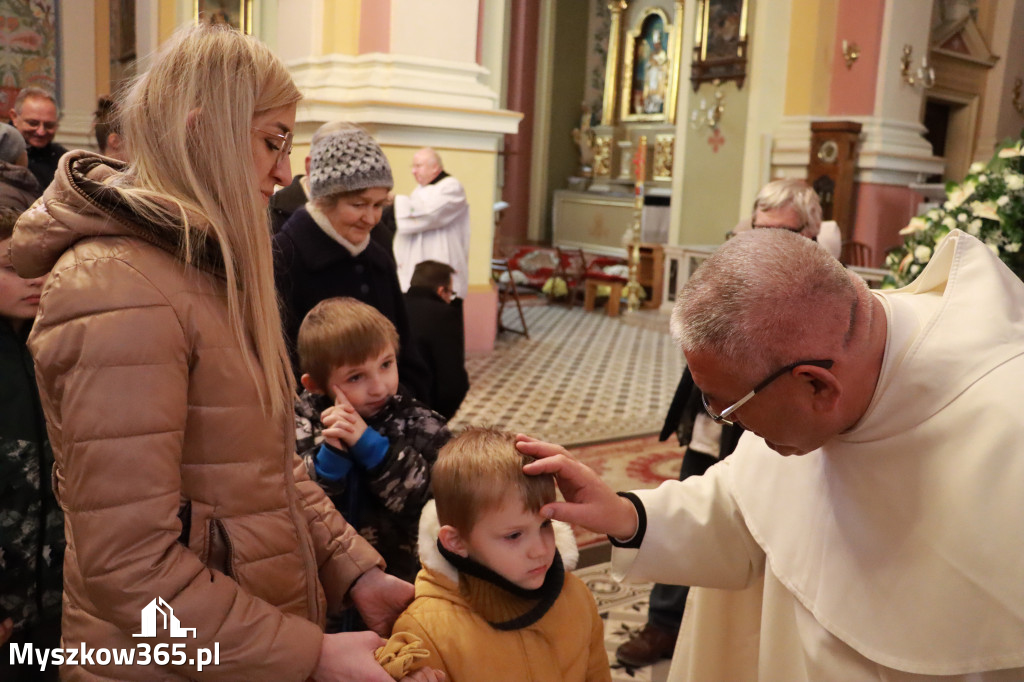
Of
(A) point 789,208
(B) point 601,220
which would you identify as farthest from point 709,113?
(A) point 789,208

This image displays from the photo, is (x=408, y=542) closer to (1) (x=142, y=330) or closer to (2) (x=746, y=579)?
(2) (x=746, y=579)

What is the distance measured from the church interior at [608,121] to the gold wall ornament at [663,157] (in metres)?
0.03

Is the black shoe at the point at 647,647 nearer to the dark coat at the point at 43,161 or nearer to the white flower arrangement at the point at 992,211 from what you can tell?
the white flower arrangement at the point at 992,211

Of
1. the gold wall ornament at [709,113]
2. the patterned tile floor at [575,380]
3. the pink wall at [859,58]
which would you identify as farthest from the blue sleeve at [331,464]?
the gold wall ornament at [709,113]

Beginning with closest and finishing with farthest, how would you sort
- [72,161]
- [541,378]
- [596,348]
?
[72,161]
[541,378]
[596,348]

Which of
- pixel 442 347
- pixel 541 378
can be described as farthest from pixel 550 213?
pixel 442 347

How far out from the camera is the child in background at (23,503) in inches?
80.7

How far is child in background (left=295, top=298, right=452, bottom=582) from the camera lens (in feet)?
7.20

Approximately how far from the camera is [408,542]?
2426mm

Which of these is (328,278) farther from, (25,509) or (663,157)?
(663,157)

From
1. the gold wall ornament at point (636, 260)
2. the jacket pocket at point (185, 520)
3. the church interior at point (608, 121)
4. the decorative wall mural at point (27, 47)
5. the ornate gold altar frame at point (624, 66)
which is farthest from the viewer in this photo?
the ornate gold altar frame at point (624, 66)

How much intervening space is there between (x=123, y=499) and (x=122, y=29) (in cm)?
1148

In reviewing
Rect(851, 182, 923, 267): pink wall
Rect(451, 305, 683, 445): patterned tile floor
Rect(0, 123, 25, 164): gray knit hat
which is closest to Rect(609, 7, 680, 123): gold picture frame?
Rect(851, 182, 923, 267): pink wall

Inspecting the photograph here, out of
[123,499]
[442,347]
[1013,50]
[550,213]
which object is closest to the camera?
[123,499]
